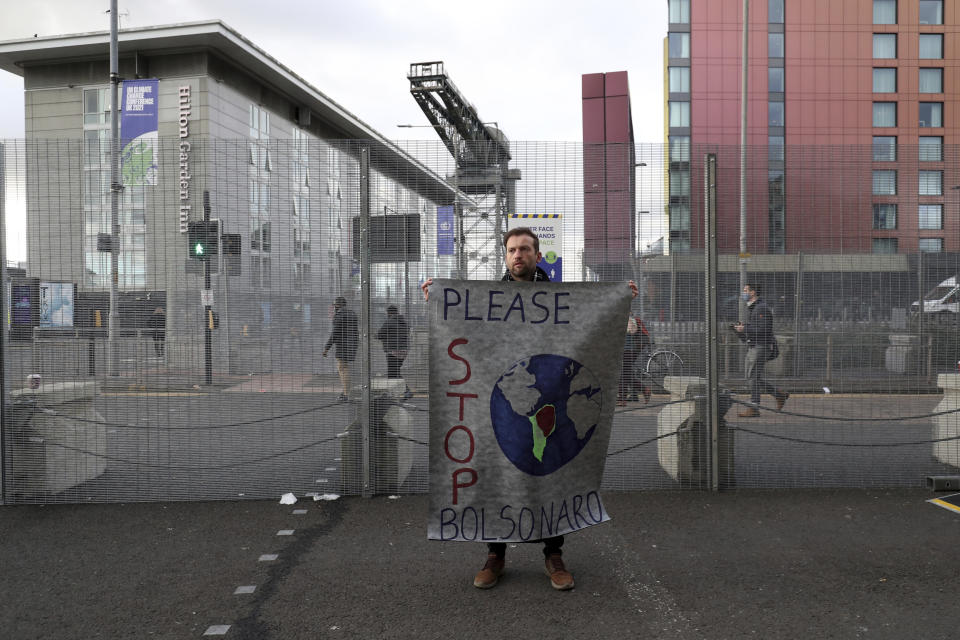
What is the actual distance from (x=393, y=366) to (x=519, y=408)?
2.19 metres

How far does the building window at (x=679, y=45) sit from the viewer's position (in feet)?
148

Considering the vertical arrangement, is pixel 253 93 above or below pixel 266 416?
above

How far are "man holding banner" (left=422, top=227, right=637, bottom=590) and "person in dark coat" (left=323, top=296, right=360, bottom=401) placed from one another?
1.95 m

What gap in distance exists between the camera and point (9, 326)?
588 centimetres

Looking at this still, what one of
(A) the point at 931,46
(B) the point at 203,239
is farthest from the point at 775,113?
(B) the point at 203,239

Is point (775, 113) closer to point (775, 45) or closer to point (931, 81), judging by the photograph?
point (775, 45)

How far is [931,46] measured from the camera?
47.7 m

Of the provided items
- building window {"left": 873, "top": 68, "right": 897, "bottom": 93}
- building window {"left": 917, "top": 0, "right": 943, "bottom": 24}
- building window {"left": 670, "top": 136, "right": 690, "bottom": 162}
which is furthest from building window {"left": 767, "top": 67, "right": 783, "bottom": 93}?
building window {"left": 670, "top": 136, "right": 690, "bottom": 162}

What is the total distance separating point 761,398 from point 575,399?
275cm

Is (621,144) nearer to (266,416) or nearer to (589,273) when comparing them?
(589,273)

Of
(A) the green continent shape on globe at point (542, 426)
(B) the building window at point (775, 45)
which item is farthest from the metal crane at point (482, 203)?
(B) the building window at point (775, 45)

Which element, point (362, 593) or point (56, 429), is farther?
point (56, 429)

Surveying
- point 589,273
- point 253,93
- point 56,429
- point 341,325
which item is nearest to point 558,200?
point 589,273

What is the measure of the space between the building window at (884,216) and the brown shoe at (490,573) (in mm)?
4086
